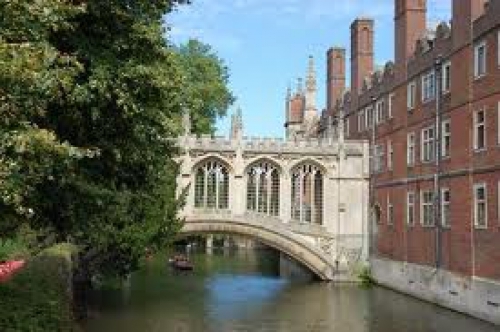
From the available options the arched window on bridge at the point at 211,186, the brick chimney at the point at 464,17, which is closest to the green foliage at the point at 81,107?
the brick chimney at the point at 464,17

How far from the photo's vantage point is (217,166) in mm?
34250

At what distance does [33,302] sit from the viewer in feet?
26.2

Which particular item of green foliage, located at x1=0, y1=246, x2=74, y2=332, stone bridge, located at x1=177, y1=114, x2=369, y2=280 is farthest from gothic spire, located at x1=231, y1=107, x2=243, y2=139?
green foliage, located at x1=0, y1=246, x2=74, y2=332

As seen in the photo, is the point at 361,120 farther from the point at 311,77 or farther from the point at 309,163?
the point at 311,77

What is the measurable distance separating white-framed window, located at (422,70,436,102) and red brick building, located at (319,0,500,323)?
0.04m

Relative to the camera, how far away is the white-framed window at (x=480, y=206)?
74.5 feet

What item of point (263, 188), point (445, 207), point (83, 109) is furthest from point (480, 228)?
point (83, 109)

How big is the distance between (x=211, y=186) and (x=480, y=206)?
46.1ft

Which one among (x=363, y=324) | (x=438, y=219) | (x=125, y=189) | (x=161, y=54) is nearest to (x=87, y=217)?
(x=125, y=189)

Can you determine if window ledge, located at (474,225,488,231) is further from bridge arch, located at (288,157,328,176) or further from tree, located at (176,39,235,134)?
tree, located at (176,39,235,134)

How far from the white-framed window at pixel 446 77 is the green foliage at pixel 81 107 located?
50.2ft

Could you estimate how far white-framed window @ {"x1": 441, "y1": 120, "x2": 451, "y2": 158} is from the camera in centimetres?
2576

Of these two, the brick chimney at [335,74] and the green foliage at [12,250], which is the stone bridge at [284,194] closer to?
the brick chimney at [335,74]

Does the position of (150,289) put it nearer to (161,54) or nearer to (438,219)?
(438,219)
